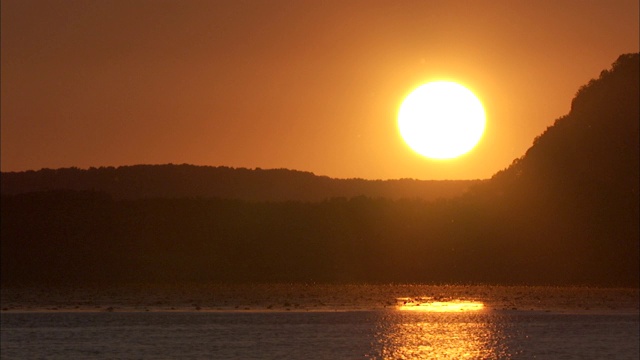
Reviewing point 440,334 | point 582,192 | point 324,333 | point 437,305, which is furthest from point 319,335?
point 582,192

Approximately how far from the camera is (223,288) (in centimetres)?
6512

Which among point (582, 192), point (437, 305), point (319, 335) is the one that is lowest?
point (319, 335)

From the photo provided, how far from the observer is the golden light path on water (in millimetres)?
31750

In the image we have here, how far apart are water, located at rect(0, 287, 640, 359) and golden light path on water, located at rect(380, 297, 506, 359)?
0.09ft

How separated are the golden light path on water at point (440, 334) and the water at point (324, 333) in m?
0.03

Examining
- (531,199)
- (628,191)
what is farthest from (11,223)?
(628,191)

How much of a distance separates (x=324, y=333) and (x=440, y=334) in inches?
125

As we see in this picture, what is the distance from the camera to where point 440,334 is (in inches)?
1410

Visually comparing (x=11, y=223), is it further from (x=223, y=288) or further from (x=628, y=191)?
(x=628, y=191)

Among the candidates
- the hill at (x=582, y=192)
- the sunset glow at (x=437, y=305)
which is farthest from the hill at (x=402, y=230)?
the sunset glow at (x=437, y=305)

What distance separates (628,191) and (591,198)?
204 centimetres

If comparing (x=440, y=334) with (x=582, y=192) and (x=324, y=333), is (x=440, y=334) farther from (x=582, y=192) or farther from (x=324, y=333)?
(x=582, y=192)

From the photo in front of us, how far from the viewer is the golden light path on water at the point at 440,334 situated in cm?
3175

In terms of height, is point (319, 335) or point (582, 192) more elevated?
point (582, 192)
